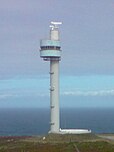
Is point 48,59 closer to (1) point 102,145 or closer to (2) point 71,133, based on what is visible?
(2) point 71,133

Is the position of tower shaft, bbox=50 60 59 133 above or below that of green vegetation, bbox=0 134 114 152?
above

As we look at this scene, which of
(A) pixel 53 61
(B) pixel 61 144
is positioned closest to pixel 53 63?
(A) pixel 53 61

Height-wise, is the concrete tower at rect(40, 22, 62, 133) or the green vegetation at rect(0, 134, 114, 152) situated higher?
the concrete tower at rect(40, 22, 62, 133)

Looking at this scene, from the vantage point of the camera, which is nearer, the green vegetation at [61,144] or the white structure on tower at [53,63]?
the green vegetation at [61,144]

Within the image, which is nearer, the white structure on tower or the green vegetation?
the green vegetation

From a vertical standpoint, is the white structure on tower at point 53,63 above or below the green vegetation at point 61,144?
above

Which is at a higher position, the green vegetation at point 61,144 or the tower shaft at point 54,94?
the tower shaft at point 54,94
